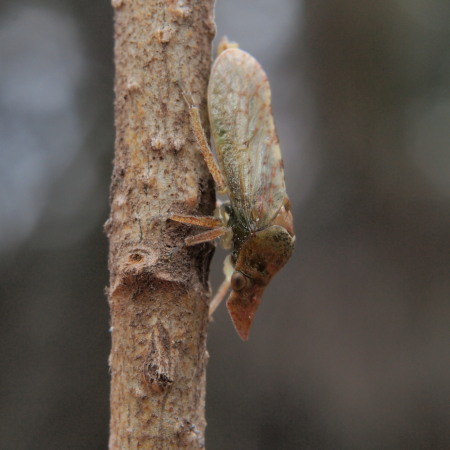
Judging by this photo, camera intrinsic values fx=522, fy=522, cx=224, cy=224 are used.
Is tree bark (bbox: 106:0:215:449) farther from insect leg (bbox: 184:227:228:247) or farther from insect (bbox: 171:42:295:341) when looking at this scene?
insect (bbox: 171:42:295:341)

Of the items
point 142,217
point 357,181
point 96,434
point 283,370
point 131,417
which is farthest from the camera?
point 357,181

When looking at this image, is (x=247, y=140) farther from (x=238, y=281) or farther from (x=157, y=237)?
(x=157, y=237)

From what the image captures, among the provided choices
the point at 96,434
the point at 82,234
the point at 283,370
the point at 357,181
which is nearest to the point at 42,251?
the point at 82,234

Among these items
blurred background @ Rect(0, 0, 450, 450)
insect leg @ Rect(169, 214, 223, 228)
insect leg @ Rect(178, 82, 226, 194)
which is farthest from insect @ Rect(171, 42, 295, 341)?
blurred background @ Rect(0, 0, 450, 450)

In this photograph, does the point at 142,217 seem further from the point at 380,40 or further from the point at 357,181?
the point at 380,40

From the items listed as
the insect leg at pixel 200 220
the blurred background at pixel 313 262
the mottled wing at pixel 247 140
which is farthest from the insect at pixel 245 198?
the blurred background at pixel 313 262

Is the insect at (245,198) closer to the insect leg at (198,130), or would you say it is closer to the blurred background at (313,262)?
the insect leg at (198,130)

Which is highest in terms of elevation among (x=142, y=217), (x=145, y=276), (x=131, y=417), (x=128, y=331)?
(x=142, y=217)
